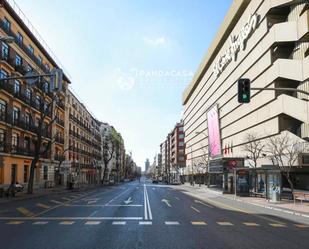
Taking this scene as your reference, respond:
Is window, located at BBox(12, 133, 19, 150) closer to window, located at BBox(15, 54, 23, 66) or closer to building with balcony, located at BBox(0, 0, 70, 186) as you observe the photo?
building with balcony, located at BBox(0, 0, 70, 186)

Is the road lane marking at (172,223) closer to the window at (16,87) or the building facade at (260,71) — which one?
the building facade at (260,71)

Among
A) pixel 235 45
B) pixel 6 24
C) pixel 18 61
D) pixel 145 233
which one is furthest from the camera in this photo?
pixel 235 45

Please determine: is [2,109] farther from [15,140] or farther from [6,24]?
[6,24]

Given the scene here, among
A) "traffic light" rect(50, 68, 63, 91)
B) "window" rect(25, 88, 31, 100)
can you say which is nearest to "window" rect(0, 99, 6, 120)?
"window" rect(25, 88, 31, 100)

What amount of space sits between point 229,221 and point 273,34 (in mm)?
31185

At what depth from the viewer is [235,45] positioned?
2349 inches

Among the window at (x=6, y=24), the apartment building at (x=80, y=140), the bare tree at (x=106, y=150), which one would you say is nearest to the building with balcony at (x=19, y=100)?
the window at (x=6, y=24)

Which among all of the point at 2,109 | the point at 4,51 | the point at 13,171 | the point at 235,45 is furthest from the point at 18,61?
the point at 235,45

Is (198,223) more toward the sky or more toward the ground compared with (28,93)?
more toward the ground

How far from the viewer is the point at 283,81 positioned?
4269 cm

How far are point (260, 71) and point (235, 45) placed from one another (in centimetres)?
1315

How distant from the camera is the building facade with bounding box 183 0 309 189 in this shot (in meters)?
39.2

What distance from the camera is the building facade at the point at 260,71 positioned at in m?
39.2

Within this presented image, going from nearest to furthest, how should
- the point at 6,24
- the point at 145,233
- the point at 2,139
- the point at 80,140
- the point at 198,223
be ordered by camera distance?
the point at 145,233
the point at 198,223
the point at 2,139
the point at 6,24
the point at 80,140
